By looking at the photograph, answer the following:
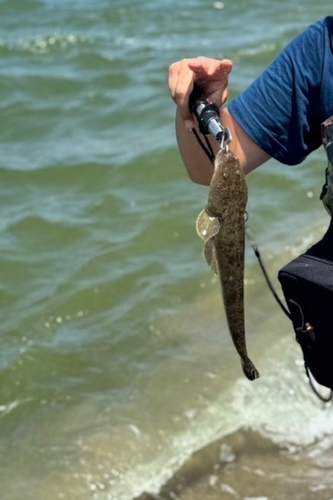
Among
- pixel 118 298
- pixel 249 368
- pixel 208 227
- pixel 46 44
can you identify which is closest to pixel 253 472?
pixel 249 368

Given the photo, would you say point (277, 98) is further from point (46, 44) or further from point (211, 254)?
point (46, 44)

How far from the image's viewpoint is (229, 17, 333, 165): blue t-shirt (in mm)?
3045

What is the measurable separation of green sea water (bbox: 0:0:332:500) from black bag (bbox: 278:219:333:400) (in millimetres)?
2176

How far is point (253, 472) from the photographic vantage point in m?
5.06

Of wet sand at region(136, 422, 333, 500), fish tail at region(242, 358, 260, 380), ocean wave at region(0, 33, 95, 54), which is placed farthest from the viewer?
ocean wave at region(0, 33, 95, 54)

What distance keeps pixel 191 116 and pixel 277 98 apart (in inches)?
11.5

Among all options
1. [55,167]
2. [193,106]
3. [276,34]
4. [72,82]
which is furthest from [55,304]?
[276,34]

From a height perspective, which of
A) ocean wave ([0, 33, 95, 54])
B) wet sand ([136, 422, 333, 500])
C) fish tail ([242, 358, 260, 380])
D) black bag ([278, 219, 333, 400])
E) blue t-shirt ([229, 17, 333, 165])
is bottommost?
ocean wave ([0, 33, 95, 54])

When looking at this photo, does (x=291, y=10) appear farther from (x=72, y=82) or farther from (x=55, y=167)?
(x=55, y=167)

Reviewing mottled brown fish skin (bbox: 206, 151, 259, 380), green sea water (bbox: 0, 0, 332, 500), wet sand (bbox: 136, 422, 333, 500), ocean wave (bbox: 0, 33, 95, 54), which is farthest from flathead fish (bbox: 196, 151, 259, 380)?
ocean wave (bbox: 0, 33, 95, 54)

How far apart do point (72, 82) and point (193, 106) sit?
8.86 metres

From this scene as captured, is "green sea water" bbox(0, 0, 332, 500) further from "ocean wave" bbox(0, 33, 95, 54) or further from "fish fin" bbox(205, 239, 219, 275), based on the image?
"fish fin" bbox(205, 239, 219, 275)

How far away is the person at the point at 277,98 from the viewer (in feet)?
9.95

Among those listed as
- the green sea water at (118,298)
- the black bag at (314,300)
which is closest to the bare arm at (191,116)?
the black bag at (314,300)
